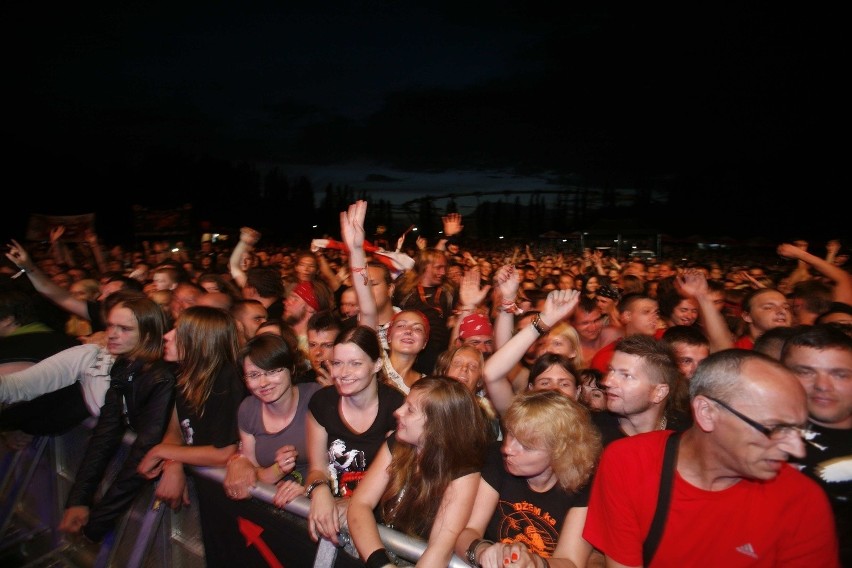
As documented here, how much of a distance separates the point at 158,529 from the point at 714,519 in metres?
2.92

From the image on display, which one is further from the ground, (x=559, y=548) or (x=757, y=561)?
(x=757, y=561)

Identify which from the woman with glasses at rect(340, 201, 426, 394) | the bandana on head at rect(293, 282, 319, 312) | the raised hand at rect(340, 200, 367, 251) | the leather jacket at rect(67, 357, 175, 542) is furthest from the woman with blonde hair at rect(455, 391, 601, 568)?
the bandana on head at rect(293, 282, 319, 312)

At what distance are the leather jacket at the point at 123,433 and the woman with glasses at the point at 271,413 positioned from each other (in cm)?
50

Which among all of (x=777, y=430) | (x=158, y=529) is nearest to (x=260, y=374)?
(x=158, y=529)

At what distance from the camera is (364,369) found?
9.63 feet

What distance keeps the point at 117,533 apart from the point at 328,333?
6.15ft

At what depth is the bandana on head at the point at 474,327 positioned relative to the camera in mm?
4125

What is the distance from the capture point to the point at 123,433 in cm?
328

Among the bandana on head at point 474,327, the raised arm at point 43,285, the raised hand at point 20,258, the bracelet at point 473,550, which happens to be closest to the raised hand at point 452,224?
the bandana on head at point 474,327

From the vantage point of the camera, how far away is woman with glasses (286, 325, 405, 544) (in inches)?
112

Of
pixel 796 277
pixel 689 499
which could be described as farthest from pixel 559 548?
pixel 796 277

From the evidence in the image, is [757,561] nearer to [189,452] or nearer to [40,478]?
[189,452]

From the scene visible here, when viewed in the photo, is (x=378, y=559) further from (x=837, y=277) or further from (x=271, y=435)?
(x=837, y=277)

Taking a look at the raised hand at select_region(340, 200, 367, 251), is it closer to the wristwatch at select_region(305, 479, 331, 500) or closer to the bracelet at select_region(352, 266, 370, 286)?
the bracelet at select_region(352, 266, 370, 286)
